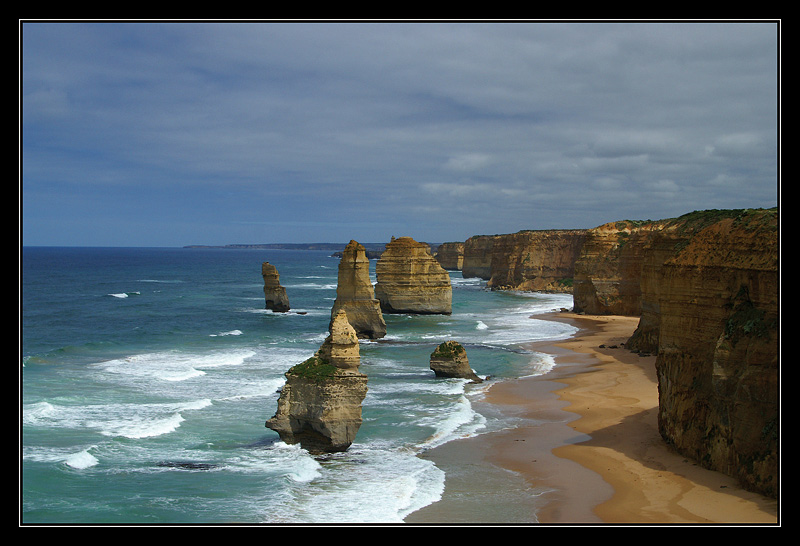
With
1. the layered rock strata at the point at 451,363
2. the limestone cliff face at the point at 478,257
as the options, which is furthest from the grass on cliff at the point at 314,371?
the limestone cliff face at the point at 478,257

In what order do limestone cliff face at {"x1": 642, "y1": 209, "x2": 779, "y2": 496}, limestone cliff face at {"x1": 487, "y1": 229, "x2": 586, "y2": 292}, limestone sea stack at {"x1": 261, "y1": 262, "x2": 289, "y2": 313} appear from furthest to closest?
limestone cliff face at {"x1": 487, "y1": 229, "x2": 586, "y2": 292} → limestone sea stack at {"x1": 261, "y1": 262, "x2": 289, "y2": 313} → limestone cliff face at {"x1": 642, "y1": 209, "x2": 779, "y2": 496}

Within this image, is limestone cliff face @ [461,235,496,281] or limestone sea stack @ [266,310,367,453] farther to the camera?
limestone cliff face @ [461,235,496,281]

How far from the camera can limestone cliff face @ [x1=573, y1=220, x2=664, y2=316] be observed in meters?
61.1

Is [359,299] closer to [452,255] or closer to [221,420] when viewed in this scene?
[221,420]

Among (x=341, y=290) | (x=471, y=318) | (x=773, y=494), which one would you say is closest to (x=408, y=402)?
(x=773, y=494)

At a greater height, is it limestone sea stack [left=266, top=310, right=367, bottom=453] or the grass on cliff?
the grass on cliff

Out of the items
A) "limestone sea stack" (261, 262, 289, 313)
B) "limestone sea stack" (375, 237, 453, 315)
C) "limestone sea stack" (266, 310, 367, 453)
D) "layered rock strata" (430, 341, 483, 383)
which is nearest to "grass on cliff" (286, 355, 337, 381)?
"limestone sea stack" (266, 310, 367, 453)

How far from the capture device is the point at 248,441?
23703mm

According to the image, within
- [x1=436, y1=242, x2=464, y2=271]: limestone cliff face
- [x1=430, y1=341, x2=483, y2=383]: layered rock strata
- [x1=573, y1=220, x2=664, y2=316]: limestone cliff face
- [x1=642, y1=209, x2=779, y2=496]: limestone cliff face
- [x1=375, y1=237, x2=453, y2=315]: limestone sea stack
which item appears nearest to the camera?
[x1=642, y1=209, x2=779, y2=496]: limestone cliff face

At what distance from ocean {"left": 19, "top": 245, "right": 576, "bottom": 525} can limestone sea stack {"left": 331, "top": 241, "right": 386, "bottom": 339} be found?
2937 mm

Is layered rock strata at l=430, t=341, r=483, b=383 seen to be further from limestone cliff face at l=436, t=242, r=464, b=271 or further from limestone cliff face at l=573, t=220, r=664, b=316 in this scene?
limestone cliff face at l=436, t=242, r=464, b=271

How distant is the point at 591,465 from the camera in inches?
811

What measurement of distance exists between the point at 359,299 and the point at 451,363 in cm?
1760

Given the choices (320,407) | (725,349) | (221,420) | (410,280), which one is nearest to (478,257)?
(410,280)
